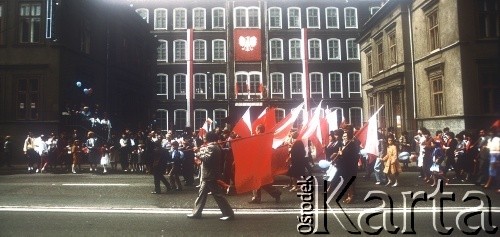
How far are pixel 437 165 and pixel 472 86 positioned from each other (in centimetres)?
846

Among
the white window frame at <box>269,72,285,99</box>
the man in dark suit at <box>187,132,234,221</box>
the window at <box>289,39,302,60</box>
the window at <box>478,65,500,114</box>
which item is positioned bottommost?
the man in dark suit at <box>187,132,234,221</box>

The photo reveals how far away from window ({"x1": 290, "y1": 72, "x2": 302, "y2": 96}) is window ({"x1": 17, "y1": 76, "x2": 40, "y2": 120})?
27.7 m

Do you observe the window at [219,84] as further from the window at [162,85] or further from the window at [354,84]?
the window at [354,84]

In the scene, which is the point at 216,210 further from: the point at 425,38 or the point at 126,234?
the point at 425,38

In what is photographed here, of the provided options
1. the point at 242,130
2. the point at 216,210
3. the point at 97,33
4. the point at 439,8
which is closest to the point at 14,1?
the point at 97,33

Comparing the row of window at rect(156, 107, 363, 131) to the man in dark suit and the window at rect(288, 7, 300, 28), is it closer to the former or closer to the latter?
the window at rect(288, 7, 300, 28)

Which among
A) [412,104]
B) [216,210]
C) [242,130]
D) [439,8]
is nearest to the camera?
[216,210]

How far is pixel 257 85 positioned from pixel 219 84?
4190 mm

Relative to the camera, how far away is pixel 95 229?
7855 millimetres

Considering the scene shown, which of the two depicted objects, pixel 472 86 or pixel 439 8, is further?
pixel 439 8

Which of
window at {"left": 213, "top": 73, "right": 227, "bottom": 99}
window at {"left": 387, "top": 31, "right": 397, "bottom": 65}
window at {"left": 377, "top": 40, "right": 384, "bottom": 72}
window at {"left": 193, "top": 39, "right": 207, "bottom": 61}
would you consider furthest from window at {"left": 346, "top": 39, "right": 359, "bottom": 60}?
window at {"left": 387, "top": 31, "right": 397, "bottom": 65}

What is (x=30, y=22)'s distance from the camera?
2488cm

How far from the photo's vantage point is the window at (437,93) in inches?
925

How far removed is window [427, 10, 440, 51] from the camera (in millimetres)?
23605
